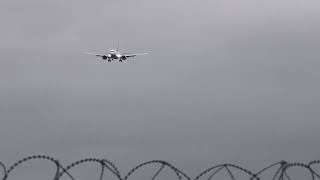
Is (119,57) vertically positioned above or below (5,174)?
above

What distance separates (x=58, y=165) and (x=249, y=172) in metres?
19.3

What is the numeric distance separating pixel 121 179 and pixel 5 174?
11320mm

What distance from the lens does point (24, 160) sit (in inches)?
2549

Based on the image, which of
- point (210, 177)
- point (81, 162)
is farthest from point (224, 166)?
point (81, 162)

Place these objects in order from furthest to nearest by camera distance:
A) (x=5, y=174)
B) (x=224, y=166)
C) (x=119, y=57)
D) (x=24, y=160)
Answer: (x=119, y=57), (x=224, y=166), (x=5, y=174), (x=24, y=160)

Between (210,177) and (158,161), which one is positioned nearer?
(158,161)

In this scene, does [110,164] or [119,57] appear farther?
[119,57]

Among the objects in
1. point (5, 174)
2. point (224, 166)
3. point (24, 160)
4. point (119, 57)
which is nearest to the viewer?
point (24, 160)

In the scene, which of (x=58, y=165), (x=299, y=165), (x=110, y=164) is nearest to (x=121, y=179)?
(x=110, y=164)

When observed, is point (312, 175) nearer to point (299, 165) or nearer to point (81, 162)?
point (299, 165)

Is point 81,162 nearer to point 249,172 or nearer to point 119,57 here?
point 249,172

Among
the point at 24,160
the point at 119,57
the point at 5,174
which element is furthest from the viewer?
the point at 119,57

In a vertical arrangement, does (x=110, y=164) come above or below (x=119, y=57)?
below

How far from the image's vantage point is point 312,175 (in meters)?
76.1
